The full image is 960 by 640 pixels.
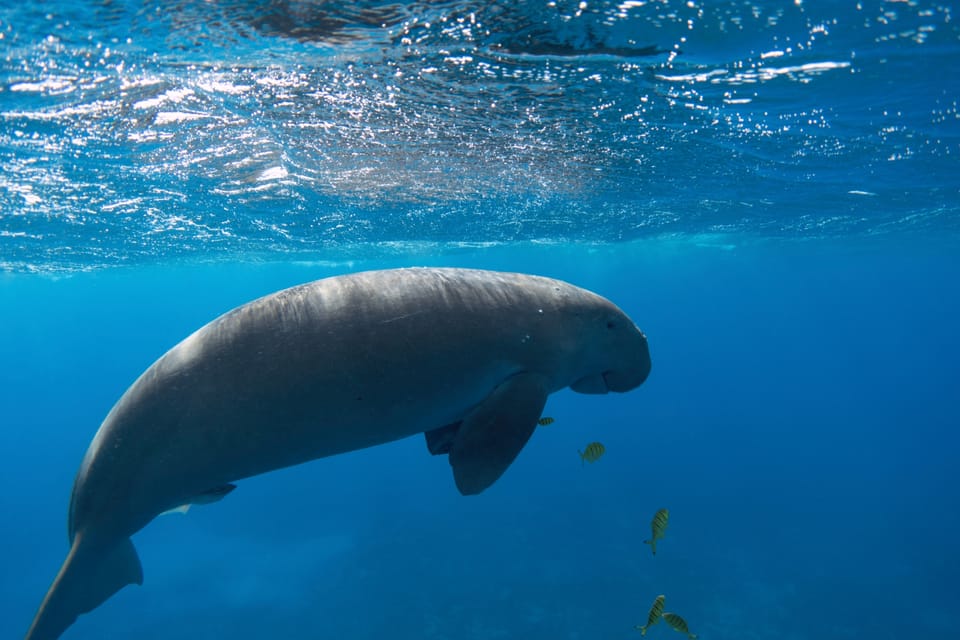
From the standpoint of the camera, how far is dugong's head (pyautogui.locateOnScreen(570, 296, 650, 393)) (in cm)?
417

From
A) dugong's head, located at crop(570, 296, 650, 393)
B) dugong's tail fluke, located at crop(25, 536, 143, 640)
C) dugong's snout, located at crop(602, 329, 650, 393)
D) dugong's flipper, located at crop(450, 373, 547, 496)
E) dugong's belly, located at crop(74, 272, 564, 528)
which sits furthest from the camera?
dugong's snout, located at crop(602, 329, 650, 393)

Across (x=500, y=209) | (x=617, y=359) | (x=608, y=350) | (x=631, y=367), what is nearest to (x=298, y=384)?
(x=608, y=350)

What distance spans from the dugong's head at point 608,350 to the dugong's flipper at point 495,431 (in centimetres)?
64

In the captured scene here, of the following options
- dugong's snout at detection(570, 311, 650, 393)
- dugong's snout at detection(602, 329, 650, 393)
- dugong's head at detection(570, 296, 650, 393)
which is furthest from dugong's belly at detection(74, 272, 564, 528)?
dugong's snout at detection(602, 329, 650, 393)

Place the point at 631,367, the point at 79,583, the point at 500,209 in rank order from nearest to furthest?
the point at 79,583
the point at 631,367
the point at 500,209

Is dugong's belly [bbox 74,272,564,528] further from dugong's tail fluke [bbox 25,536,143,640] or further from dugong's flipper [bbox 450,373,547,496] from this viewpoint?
dugong's tail fluke [bbox 25,536,143,640]

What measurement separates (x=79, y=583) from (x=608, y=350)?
13.8 ft

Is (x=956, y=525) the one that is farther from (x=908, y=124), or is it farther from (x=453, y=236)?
(x=453, y=236)

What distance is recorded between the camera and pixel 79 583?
3.86 m

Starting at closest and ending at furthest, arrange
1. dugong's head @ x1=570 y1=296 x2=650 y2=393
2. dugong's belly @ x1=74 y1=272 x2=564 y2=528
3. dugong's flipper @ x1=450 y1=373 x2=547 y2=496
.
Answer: dugong's belly @ x1=74 y1=272 x2=564 y2=528 < dugong's flipper @ x1=450 y1=373 x2=547 y2=496 < dugong's head @ x1=570 y1=296 x2=650 y2=393

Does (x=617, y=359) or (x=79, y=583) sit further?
(x=617, y=359)

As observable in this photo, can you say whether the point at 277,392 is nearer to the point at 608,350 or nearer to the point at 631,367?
the point at 608,350

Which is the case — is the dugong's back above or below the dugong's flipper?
above

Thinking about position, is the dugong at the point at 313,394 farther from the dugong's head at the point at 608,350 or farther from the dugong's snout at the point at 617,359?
the dugong's snout at the point at 617,359
